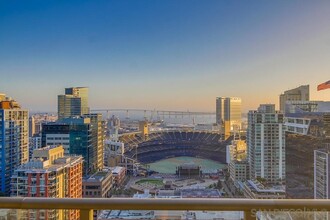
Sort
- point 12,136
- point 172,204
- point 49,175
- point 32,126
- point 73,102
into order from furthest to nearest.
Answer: point 73,102 → point 32,126 → point 12,136 → point 49,175 → point 172,204

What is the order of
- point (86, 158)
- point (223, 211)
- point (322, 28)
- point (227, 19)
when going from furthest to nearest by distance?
point (227, 19) → point (86, 158) → point (322, 28) → point (223, 211)

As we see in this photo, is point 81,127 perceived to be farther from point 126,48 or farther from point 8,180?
point 8,180

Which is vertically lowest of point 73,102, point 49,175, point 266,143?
point 49,175

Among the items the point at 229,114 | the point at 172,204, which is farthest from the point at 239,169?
the point at 172,204

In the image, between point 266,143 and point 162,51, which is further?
point 162,51

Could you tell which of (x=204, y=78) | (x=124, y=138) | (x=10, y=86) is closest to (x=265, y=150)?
(x=204, y=78)

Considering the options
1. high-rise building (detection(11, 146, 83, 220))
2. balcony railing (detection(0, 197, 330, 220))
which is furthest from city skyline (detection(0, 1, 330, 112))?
balcony railing (detection(0, 197, 330, 220))

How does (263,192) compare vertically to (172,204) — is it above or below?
below

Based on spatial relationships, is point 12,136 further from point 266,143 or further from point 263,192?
point 266,143
